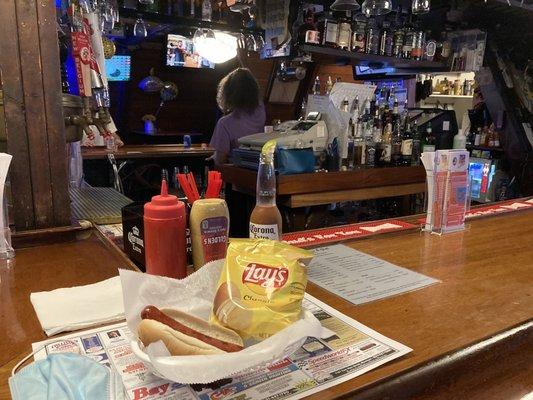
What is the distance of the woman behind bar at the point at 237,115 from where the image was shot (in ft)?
12.2

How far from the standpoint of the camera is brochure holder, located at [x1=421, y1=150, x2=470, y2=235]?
1.50 m

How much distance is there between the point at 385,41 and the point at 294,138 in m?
2.69

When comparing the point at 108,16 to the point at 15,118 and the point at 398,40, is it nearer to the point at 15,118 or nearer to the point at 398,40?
the point at 15,118

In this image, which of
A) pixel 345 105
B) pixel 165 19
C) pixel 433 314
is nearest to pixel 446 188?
pixel 433 314

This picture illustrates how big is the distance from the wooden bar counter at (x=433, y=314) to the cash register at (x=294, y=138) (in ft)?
4.07

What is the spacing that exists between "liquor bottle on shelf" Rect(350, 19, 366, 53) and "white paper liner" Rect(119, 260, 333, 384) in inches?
162

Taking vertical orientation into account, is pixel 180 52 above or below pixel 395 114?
above

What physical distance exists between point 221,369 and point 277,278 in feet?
0.63

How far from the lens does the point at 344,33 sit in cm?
428

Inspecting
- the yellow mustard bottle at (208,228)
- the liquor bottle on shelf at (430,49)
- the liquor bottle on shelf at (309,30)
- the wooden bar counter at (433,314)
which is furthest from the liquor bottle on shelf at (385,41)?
the yellow mustard bottle at (208,228)

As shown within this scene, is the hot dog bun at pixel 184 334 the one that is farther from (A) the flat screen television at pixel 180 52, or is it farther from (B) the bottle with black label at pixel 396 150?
(A) the flat screen television at pixel 180 52

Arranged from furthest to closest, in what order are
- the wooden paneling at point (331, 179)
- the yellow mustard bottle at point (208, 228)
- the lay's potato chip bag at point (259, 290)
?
the wooden paneling at point (331, 179), the yellow mustard bottle at point (208, 228), the lay's potato chip bag at point (259, 290)

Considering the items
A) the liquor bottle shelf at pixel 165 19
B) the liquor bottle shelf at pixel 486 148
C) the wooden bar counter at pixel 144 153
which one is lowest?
the wooden bar counter at pixel 144 153

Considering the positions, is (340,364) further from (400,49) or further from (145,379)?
(400,49)
